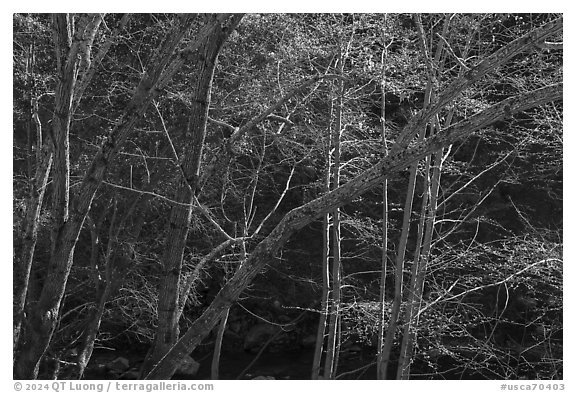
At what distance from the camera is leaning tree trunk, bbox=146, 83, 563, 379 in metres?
3.56

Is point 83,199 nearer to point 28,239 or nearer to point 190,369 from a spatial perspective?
point 28,239

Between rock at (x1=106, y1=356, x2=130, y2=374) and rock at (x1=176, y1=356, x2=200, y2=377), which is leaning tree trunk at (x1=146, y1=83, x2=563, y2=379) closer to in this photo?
rock at (x1=176, y1=356, x2=200, y2=377)

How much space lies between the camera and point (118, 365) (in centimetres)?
1163

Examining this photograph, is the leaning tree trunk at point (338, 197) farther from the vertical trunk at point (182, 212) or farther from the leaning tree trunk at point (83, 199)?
the leaning tree trunk at point (83, 199)

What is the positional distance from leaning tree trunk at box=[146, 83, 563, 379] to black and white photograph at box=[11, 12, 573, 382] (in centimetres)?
1

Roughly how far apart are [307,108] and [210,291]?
18.6 feet

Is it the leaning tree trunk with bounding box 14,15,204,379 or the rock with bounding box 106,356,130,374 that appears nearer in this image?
the leaning tree trunk with bounding box 14,15,204,379

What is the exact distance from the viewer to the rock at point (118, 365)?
11.5 metres

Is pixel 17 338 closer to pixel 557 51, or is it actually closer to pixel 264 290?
pixel 557 51

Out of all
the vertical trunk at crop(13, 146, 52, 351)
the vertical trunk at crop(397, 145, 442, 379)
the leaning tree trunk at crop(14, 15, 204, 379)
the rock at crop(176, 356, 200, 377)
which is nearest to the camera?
the leaning tree trunk at crop(14, 15, 204, 379)

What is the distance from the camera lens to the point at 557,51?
22.4ft

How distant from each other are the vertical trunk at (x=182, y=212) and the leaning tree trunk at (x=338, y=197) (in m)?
0.32

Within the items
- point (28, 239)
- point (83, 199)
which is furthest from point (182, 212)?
point (28, 239)

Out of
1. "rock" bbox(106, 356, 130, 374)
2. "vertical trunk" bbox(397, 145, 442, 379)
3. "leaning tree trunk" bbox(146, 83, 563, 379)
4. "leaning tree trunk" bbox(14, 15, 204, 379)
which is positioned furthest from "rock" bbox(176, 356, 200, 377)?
"leaning tree trunk" bbox(146, 83, 563, 379)
